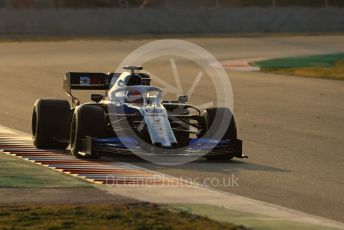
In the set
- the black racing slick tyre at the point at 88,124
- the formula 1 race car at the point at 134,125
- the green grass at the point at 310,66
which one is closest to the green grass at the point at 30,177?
the black racing slick tyre at the point at 88,124

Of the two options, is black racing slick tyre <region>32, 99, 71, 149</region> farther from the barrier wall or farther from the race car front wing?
the barrier wall

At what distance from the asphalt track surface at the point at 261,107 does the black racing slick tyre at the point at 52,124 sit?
1089mm

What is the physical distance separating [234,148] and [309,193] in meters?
2.40

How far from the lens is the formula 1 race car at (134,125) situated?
→ 44.0ft

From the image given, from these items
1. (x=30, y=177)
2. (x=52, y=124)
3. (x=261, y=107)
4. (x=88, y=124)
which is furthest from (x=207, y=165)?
(x=261, y=107)

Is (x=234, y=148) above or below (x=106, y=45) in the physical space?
below

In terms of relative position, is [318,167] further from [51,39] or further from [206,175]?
[51,39]

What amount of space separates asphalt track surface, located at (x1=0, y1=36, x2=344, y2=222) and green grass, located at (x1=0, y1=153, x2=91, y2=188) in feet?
4.26

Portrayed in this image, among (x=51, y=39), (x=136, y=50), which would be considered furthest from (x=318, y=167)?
(x=51, y=39)

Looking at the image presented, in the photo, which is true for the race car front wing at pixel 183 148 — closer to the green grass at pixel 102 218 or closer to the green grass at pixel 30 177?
the green grass at pixel 30 177

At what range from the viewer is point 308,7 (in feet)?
167

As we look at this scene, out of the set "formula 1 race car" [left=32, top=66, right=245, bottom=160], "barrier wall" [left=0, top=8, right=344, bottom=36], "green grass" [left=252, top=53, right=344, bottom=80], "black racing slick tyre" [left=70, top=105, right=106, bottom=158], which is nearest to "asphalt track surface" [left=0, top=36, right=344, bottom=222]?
"formula 1 race car" [left=32, top=66, right=245, bottom=160]

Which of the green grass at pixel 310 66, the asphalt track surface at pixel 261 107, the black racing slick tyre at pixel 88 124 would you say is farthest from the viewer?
the green grass at pixel 310 66

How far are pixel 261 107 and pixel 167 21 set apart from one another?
24905 millimetres
